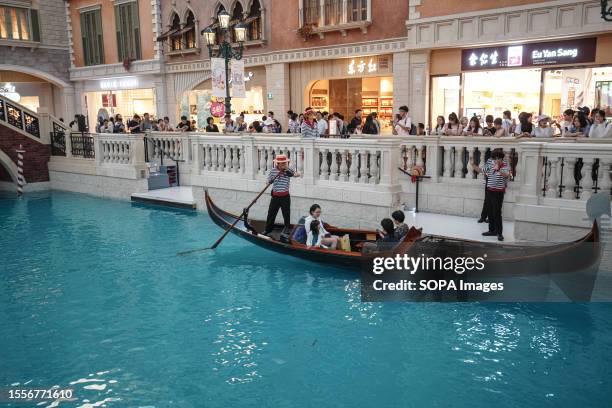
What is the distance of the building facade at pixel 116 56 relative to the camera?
742 inches

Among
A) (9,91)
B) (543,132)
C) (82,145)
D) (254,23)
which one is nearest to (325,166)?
(543,132)

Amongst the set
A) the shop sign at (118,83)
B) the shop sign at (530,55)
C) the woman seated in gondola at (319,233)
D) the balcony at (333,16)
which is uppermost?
the balcony at (333,16)

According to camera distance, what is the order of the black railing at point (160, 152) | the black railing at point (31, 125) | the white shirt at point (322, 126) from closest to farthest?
the white shirt at point (322, 126) < the black railing at point (160, 152) < the black railing at point (31, 125)

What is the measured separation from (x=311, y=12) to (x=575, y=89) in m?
7.03

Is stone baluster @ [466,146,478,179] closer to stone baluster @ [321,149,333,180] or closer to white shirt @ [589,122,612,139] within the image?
white shirt @ [589,122,612,139]

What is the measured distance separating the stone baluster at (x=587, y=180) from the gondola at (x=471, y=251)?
978 mm

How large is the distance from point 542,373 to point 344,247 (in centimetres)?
298

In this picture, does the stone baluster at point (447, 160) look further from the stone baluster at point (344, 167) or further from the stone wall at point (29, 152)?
the stone wall at point (29, 152)

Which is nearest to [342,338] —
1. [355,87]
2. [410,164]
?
[410,164]

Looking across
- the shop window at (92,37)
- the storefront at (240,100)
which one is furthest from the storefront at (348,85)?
the shop window at (92,37)

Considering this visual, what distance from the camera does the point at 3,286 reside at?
711cm

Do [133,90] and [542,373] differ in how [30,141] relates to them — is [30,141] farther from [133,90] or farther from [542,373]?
[542,373]

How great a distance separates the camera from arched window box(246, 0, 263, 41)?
15.6 m

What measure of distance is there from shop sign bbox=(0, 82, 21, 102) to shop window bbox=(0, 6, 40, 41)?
82.3 inches
